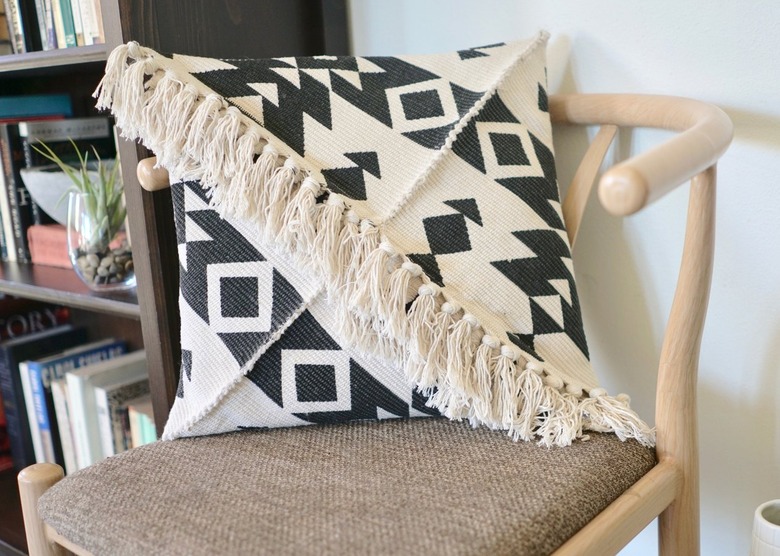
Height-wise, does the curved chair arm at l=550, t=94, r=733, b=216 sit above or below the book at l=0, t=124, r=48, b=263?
above

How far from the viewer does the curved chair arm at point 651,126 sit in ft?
1.39

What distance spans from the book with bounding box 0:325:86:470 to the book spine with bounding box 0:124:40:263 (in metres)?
0.15

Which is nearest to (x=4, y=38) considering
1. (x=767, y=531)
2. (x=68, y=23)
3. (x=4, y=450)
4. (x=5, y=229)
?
(x=68, y=23)

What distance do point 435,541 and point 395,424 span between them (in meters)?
0.21

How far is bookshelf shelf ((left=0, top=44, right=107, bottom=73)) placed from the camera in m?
0.82

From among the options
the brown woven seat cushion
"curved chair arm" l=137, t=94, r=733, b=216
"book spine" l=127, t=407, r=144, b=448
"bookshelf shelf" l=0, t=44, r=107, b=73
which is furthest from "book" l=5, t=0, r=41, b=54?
the brown woven seat cushion

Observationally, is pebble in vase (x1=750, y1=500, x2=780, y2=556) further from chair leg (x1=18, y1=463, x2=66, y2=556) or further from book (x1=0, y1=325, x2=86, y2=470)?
book (x1=0, y1=325, x2=86, y2=470)

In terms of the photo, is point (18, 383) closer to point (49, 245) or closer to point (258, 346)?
point (49, 245)

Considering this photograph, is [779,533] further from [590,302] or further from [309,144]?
[309,144]

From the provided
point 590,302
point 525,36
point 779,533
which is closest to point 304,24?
point 525,36

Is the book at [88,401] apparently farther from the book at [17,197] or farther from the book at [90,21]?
the book at [90,21]

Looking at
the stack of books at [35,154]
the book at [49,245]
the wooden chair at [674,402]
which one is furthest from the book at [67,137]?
the wooden chair at [674,402]

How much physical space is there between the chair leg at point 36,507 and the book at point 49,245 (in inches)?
21.2

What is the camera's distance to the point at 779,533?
670mm
